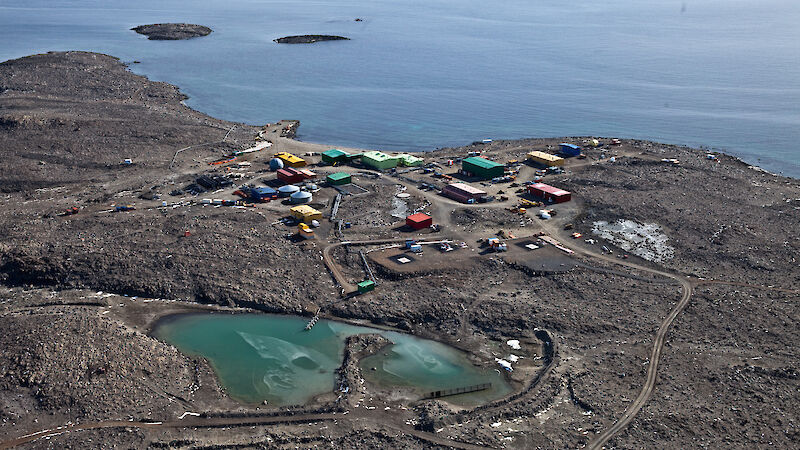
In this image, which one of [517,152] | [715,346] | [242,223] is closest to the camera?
[715,346]

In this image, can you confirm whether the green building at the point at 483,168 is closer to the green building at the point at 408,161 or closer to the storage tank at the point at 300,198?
the green building at the point at 408,161

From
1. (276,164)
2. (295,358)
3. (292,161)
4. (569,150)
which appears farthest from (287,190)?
(569,150)

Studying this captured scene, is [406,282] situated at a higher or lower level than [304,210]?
lower

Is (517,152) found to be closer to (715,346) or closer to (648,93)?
(715,346)

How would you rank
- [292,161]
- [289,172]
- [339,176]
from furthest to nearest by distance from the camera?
[292,161], [289,172], [339,176]

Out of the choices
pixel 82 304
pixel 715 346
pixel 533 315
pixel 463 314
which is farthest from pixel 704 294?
pixel 82 304

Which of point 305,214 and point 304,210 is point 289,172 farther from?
point 305,214
